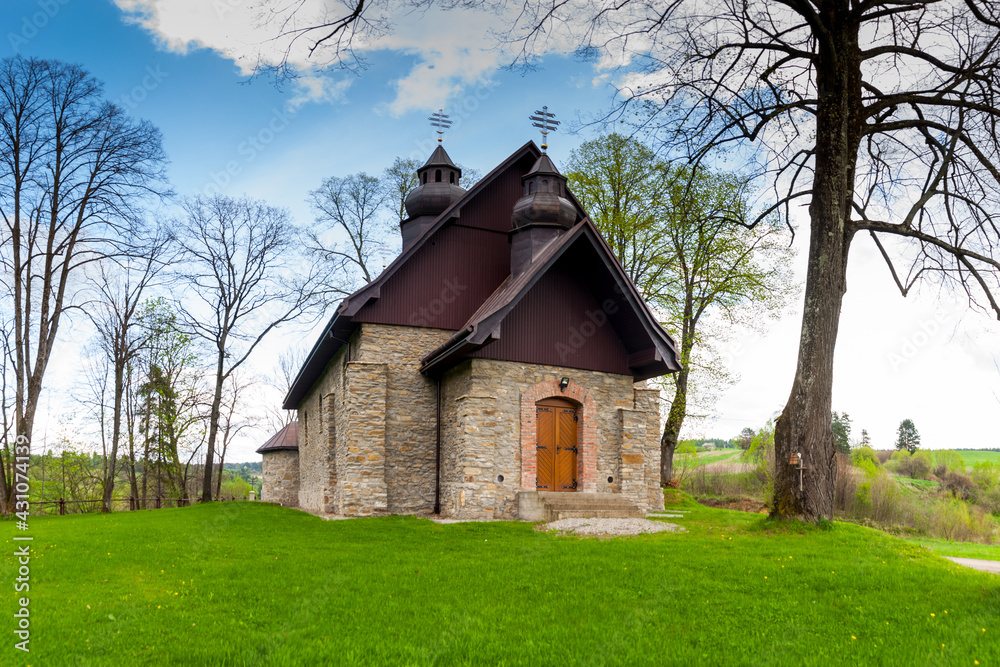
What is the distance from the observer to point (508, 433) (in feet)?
48.2

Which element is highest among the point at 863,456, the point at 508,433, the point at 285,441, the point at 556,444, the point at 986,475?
the point at 508,433

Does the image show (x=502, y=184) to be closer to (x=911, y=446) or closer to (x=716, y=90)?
(x=716, y=90)

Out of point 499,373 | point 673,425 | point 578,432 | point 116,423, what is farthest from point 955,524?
point 116,423

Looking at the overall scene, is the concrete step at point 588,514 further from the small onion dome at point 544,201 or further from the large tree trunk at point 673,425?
the large tree trunk at point 673,425

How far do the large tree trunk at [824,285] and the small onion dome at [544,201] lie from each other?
21.1ft

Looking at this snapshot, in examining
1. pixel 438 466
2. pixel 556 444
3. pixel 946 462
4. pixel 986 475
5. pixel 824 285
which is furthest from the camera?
pixel 946 462

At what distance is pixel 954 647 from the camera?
18.0ft

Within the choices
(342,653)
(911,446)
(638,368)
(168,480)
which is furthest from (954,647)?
(911,446)

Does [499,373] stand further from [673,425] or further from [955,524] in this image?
[955,524]

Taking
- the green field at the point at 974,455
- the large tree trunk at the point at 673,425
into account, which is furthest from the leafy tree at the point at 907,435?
the large tree trunk at the point at 673,425

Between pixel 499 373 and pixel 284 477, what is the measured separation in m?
17.1

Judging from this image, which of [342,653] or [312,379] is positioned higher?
[312,379]

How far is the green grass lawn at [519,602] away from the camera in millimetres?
5402

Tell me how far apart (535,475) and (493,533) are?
2.93 meters
